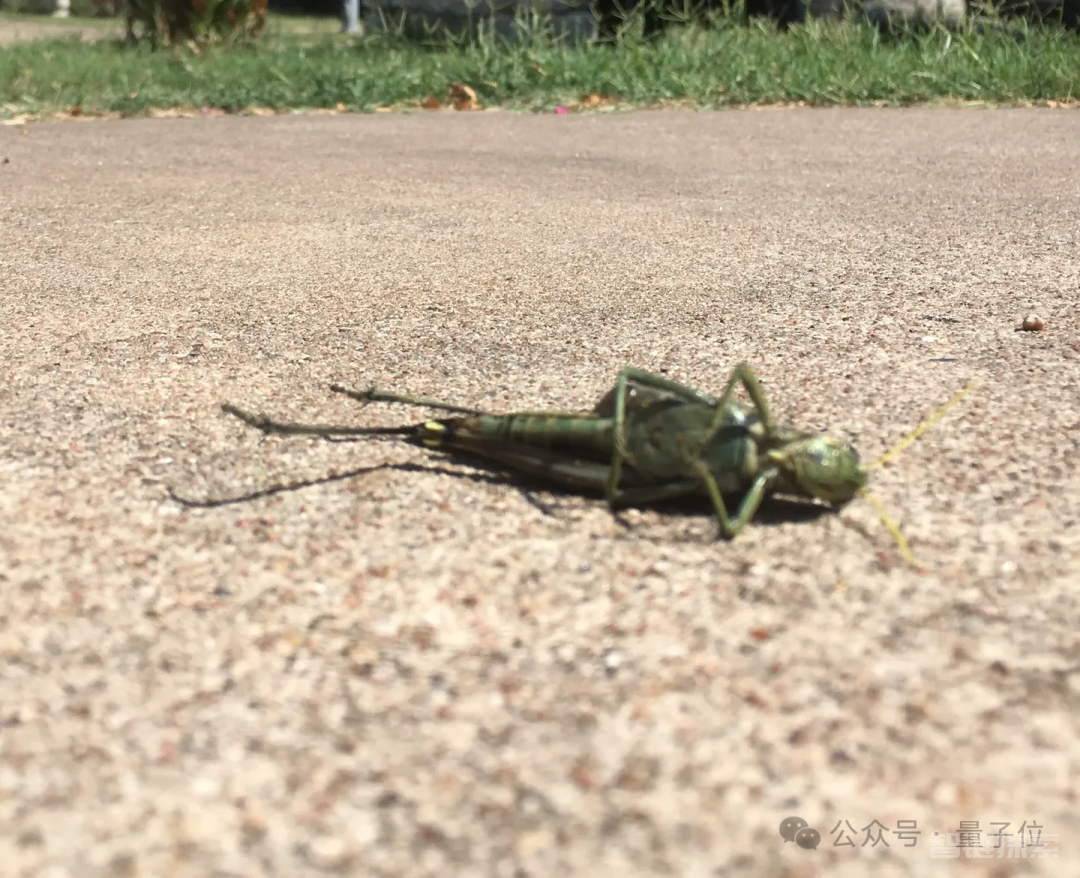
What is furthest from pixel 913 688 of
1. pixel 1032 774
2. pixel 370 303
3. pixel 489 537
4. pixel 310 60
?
pixel 310 60

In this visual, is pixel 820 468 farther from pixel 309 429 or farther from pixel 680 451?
pixel 309 429

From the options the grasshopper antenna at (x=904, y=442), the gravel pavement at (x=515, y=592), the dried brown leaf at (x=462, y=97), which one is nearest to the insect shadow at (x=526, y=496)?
the gravel pavement at (x=515, y=592)

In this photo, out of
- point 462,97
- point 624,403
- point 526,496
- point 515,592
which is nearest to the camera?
point 515,592

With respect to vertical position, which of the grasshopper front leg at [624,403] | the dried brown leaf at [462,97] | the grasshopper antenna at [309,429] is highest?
the dried brown leaf at [462,97]

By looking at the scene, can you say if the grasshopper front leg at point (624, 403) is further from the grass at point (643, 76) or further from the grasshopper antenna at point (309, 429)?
the grass at point (643, 76)

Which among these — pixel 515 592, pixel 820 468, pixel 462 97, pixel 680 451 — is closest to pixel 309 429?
pixel 515 592

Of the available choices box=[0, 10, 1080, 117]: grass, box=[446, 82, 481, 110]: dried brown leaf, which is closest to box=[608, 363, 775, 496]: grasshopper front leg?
box=[0, 10, 1080, 117]: grass

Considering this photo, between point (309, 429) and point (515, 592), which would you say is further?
point (309, 429)
